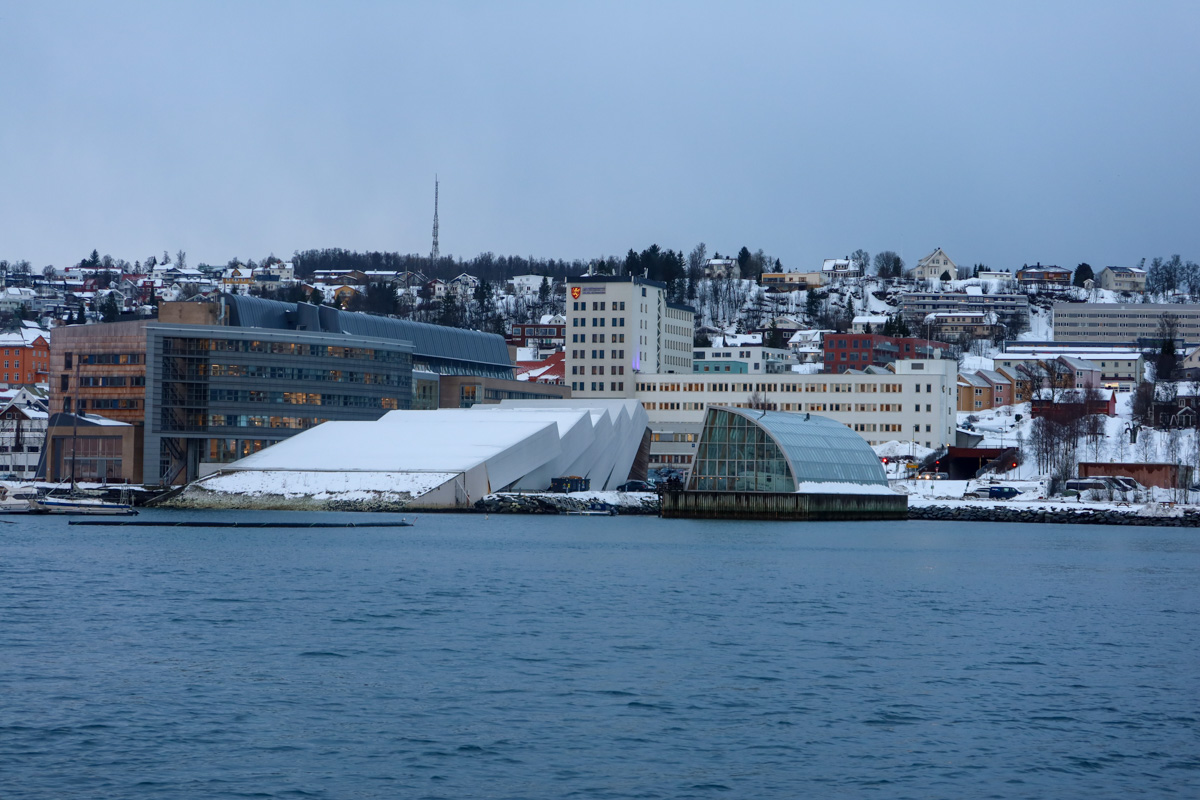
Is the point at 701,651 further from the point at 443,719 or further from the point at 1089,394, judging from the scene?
the point at 1089,394

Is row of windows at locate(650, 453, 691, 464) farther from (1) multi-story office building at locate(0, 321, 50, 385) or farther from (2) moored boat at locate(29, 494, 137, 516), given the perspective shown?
(1) multi-story office building at locate(0, 321, 50, 385)

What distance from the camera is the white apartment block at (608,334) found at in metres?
133

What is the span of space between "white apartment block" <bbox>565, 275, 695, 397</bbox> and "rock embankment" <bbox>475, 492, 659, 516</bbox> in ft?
142

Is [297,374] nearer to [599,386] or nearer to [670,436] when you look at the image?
[670,436]

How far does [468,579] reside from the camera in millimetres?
42906

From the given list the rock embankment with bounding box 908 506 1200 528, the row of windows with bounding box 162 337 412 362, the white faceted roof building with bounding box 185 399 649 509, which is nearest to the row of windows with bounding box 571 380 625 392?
the white faceted roof building with bounding box 185 399 649 509

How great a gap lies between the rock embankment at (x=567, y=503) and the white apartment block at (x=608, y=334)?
43212 mm

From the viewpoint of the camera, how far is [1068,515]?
8481 cm

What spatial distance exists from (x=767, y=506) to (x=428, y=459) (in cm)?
2038

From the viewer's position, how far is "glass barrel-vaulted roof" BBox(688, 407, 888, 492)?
76562 millimetres

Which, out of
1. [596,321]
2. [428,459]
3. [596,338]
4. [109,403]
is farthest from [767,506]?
[596,321]

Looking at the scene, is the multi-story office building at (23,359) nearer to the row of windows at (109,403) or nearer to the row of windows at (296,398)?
the row of windows at (109,403)

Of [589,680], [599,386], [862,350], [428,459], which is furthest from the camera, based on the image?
[862,350]

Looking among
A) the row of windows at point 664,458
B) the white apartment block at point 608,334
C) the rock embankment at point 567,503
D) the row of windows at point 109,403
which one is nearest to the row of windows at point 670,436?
the row of windows at point 664,458
